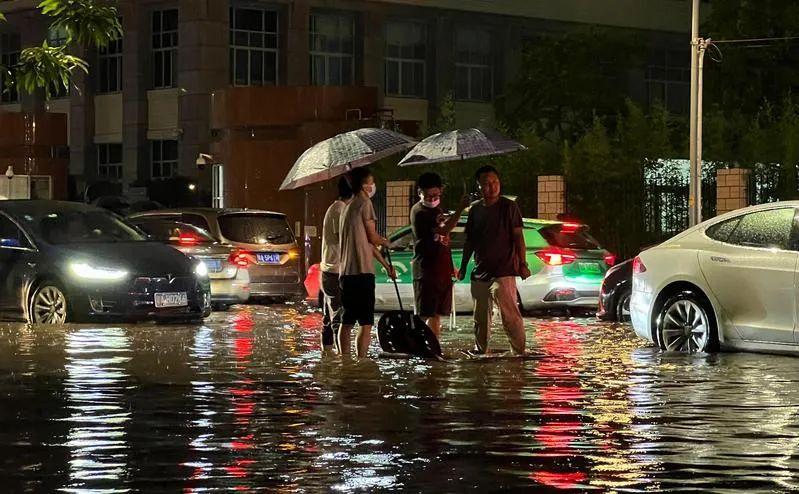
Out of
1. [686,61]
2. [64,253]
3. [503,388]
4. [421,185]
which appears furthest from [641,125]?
[686,61]

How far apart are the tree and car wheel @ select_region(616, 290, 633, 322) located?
22.7ft

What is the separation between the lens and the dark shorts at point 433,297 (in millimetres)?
17469

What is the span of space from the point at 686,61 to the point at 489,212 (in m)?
63.7

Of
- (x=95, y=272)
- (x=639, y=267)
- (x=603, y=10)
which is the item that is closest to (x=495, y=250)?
(x=639, y=267)

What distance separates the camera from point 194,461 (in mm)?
10055

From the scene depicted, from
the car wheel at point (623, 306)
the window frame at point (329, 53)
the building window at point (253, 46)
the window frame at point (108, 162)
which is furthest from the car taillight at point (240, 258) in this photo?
the window frame at point (108, 162)

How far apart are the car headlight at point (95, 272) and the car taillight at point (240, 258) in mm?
6160

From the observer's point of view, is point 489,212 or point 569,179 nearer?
point 489,212

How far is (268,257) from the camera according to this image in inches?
1134

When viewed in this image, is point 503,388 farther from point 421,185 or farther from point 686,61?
point 686,61

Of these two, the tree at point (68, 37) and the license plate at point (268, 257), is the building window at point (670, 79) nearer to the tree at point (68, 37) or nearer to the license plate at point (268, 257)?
the license plate at point (268, 257)

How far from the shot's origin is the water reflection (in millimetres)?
9469

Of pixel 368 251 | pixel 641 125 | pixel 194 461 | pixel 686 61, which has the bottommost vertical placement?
pixel 194 461

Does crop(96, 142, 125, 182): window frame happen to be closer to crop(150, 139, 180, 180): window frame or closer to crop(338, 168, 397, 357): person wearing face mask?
crop(150, 139, 180, 180): window frame
